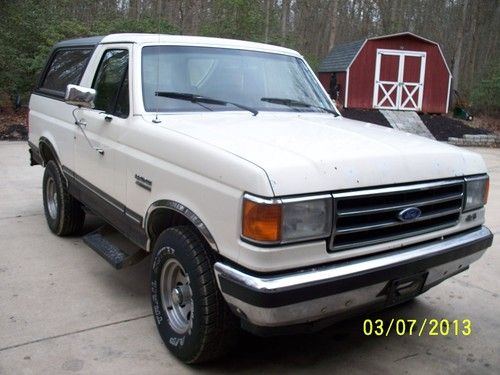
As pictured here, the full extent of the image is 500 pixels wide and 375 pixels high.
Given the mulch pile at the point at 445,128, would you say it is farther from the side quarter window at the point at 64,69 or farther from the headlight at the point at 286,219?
the headlight at the point at 286,219

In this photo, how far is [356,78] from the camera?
22.1m

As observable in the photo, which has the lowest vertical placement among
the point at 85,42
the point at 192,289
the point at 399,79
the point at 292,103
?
the point at 192,289

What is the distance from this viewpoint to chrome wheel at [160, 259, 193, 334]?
10.6 ft

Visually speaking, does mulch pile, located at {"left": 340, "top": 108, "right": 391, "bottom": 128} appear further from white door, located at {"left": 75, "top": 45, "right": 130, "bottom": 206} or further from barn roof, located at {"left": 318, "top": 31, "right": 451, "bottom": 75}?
white door, located at {"left": 75, "top": 45, "right": 130, "bottom": 206}

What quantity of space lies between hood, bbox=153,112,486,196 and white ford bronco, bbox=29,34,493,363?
1 cm

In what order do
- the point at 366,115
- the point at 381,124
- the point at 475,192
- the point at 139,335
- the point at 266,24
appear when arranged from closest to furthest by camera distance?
the point at 475,192, the point at 139,335, the point at 381,124, the point at 366,115, the point at 266,24

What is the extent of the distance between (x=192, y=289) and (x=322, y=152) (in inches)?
40.2

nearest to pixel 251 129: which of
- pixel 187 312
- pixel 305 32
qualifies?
pixel 187 312

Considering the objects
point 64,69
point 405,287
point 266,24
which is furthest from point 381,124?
point 405,287

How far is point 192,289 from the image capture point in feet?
9.74

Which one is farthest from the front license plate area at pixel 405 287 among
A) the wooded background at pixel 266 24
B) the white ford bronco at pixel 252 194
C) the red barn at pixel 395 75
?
the red barn at pixel 395 75

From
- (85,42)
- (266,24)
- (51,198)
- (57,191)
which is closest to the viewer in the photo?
(85,42)

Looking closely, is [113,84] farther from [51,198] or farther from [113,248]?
[51,198]

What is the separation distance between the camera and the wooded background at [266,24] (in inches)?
623
